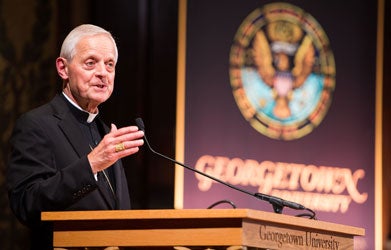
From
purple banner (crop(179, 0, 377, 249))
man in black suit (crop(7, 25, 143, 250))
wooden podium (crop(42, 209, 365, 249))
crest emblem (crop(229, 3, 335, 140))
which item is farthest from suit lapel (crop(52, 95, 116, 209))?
crest emblem (crop(229, 3, 335, 140))

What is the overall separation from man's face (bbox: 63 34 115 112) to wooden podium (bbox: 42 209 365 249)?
0.56 m

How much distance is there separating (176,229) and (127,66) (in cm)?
257

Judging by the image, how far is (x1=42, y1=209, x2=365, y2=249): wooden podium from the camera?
2.10 meters

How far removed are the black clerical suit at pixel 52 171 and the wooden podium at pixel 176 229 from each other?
0.11m

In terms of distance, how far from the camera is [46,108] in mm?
2654

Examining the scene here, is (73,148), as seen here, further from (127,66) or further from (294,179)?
(294,179)

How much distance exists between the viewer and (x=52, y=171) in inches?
96.3

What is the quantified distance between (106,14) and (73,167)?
8.08 feet

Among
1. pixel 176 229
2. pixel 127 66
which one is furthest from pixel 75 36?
pixel 127 66

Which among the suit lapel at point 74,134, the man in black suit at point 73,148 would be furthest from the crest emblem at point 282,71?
the suit lapel at point 74,134

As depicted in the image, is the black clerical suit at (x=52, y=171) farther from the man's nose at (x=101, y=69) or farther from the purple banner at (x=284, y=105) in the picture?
the purple banner at (x=284, y=105)

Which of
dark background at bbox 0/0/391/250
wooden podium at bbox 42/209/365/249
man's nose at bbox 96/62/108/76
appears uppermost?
dark background at bbox 0/0/391/250

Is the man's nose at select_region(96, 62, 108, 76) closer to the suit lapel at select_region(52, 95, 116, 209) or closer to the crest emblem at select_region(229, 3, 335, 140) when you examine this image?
the suit lapel at select_region(52, 95, 116, 209)

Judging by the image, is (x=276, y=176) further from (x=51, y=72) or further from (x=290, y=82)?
(x=51, y=72)
